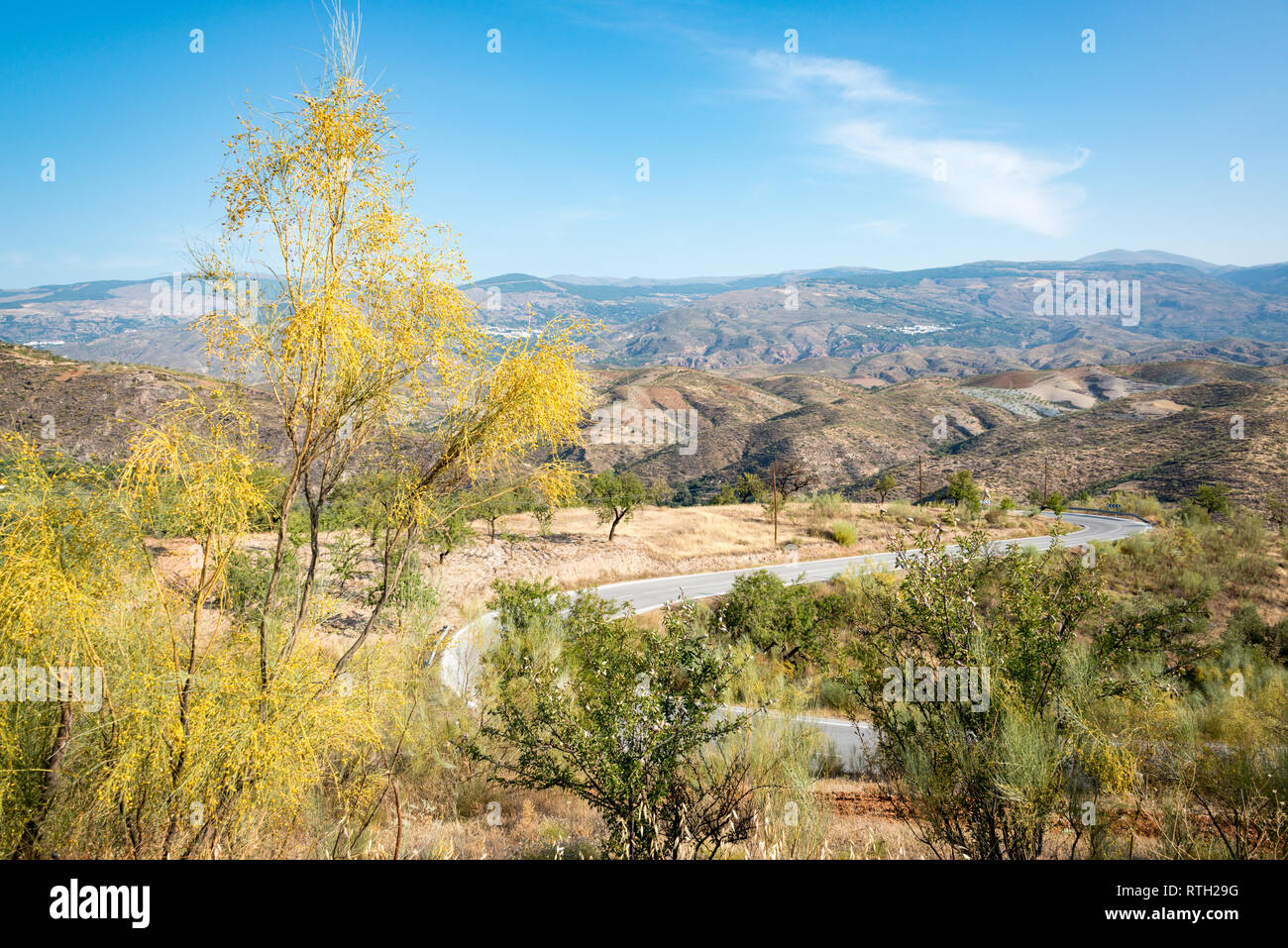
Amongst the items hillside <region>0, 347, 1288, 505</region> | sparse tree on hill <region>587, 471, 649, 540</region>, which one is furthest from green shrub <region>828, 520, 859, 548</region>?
hillside <region>0, 347, 1288, 505</region>

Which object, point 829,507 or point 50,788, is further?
point 829,507

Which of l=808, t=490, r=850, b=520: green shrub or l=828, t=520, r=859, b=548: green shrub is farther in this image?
l=808, t=490, r=850, b=520: green shrub

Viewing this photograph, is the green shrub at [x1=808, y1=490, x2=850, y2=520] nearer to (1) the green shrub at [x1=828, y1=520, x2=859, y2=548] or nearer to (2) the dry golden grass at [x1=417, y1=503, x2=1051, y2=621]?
(2) the dry golden grass at [x1=417, y1=503, x2=1051, y2=621]

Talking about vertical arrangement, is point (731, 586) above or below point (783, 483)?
below

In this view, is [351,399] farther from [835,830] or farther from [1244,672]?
→ [1244,672]

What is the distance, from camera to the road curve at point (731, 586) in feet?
32.2

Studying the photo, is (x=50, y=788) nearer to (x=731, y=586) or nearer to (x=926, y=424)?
(x=731, y=586)

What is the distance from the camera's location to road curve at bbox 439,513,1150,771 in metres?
9.83

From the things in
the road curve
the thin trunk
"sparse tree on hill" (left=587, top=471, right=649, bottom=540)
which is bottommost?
the road curve

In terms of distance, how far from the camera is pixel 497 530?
2814cm

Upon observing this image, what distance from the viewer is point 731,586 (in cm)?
2148

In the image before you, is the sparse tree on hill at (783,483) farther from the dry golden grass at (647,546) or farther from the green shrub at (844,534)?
the green shrub at (844,534)

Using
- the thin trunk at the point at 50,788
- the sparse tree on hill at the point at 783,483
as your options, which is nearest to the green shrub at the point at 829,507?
the sparse tree on hill at the point at 783,483

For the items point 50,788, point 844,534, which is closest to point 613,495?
point 844,534
